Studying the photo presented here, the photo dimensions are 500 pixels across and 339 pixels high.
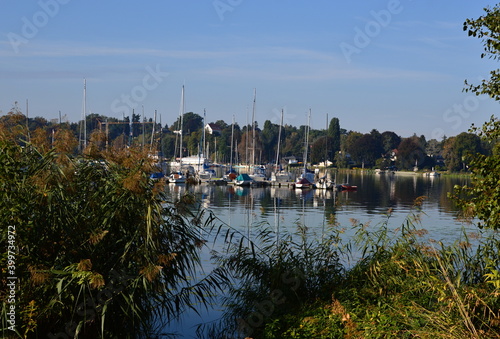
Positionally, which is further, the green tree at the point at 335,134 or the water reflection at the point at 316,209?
the green tree at the point at 335,134

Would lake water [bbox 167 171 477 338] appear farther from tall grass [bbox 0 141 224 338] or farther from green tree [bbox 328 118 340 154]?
green tree [bbox 328 118 340 154]

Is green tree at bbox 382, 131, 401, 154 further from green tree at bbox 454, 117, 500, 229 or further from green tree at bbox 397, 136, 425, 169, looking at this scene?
green tree at bbox 454, 117, 500, 229

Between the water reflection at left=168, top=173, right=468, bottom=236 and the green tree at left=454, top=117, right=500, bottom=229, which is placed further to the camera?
the water reflection at left=168, top=173, right=468, bottom=236

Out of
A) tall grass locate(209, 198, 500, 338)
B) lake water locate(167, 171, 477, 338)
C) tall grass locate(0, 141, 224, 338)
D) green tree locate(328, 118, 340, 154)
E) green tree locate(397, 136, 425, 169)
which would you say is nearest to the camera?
tall grass locate(209, 198, 500, 338)

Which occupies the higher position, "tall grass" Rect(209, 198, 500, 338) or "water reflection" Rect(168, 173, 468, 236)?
"tall grass" Rect(209, 198, 500, 338)

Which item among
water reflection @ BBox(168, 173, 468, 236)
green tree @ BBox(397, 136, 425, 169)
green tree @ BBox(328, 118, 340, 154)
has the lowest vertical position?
water reflection @ BBox(168, 173, 468, 236)

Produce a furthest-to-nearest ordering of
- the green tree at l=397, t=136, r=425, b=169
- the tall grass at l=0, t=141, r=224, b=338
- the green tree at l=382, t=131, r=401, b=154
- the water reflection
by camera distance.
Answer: the green tree at l=382, t=131, r=401, b=154 → the green tree at l=397, t=136, r=425, b=169 → the water reflection → the tall grass at l=0, t=141, r=224, b=338

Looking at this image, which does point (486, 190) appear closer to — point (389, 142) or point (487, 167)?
point (487, 167)

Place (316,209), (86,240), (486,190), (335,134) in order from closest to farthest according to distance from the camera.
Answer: (486,190) → (86,240) → (316,209) → (335,134)

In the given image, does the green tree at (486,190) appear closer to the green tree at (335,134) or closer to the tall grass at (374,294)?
the tall grass at (374,294)

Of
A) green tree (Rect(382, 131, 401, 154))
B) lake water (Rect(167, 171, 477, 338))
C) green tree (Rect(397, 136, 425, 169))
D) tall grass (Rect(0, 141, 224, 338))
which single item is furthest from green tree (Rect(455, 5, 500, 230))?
green tree (Rect(382, 131, 401, 154))

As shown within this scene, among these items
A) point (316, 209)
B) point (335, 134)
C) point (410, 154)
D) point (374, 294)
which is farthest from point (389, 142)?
point (374, 294)

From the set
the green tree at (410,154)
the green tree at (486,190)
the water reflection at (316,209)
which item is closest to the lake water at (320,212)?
the water reflection at (316,209)

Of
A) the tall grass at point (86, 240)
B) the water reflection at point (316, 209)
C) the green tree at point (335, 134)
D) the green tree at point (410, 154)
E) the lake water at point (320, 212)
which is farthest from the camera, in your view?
the green tree at point (335, 134)
